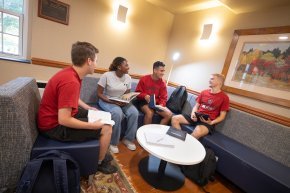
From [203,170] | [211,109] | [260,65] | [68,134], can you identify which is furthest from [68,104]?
[260,65]

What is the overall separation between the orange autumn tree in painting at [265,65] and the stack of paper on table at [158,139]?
149 cm

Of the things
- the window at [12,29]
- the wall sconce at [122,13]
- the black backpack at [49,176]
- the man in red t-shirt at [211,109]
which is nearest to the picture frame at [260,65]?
the man in red t-shirt at [211,109]

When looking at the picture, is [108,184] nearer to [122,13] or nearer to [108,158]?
[108,158]

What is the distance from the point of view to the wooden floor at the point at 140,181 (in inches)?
64.8

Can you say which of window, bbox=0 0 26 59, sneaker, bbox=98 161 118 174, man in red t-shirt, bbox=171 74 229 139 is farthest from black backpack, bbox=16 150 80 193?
window, bbox=0 0 26 59

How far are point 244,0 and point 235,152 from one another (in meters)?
1.82

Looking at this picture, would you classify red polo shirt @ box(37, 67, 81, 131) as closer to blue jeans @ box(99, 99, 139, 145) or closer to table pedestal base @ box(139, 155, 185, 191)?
blue jeans @ box(99, 99, 139, 145)

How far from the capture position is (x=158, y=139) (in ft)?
5.33

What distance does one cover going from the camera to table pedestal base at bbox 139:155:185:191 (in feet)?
5.59

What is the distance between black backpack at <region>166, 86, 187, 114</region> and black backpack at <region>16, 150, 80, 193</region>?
6.30 ft

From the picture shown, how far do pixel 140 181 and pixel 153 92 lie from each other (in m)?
1.36

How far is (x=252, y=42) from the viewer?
91.6 inches

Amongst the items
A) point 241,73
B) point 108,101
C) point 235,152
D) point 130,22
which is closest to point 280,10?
point 241,73

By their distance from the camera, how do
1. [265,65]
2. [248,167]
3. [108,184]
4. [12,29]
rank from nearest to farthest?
[108,184] < [248,167] < [265,65] < [12,29]
